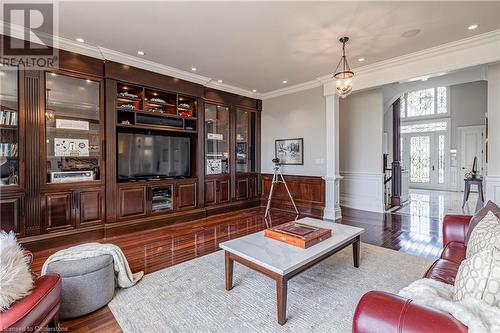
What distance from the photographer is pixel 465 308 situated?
3.17 feet

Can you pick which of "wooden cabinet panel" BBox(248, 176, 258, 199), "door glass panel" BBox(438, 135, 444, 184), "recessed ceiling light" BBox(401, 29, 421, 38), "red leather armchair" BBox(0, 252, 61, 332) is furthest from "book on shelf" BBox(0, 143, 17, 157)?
"door glass panel" BBox(438, 135, 444, 184)

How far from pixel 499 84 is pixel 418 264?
3514mm

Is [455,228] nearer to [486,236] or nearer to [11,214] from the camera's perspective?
[486,236]

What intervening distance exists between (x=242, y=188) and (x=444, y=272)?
4634 mm

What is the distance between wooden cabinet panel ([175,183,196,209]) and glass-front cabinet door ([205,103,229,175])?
1.85 feet

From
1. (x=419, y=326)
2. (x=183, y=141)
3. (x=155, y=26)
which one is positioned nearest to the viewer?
(x=419, y=326)

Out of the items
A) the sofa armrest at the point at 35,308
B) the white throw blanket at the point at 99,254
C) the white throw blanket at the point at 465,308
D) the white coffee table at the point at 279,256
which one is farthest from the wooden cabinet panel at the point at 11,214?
the white throw blanket at the point at 465,308

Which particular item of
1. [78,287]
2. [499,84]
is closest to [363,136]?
[499,84]

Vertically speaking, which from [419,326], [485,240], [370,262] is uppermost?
[485,240]

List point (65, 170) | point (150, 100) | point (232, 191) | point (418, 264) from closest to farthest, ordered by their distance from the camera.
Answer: point (418, 264) < point (65, 170) < point (150, 100) < point (232, 191)

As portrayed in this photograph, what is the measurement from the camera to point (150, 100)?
14.9ft

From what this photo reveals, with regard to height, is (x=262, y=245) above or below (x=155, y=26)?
below

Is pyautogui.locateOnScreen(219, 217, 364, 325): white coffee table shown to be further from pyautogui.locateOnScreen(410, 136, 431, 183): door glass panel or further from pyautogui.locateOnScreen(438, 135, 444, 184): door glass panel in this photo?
pyautogui.locateOnScreen(410, 136, 431, 183): door glass panel

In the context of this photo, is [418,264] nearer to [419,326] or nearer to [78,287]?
[419,326]
